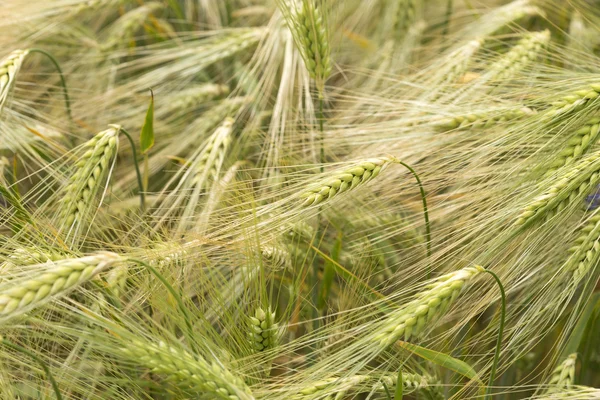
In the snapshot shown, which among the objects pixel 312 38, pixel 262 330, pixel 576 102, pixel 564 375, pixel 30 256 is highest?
pixel 312 38

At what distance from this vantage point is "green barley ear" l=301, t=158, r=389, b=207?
101cm

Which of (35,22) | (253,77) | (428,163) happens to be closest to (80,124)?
(35,22)

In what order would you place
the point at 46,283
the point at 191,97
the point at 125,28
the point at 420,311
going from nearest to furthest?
the point at 46,283, the point at 420,311, the point at 191,97, the point at 125,28

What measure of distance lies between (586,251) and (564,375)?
19cm

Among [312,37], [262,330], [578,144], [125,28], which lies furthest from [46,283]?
[125,28]

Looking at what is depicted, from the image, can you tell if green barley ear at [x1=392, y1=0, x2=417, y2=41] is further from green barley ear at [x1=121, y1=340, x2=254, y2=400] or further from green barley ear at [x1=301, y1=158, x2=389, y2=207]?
green barley ear at [x1=121, y1=340, x2=254, y2=400]

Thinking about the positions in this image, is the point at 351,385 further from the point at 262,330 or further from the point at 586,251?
the point at 586,251

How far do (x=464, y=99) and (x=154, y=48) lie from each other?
3.25 ft

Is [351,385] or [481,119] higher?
[481,119]

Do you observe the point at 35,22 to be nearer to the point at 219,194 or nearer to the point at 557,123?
the point at 219,194

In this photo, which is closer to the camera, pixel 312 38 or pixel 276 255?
pixel 276 255

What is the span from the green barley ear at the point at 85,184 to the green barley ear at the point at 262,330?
315mm

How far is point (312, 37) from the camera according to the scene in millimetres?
1252

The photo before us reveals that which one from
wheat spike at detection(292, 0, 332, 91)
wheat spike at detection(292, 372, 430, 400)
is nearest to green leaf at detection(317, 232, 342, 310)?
wheat spike at detection(292, 372, 430, 400)
